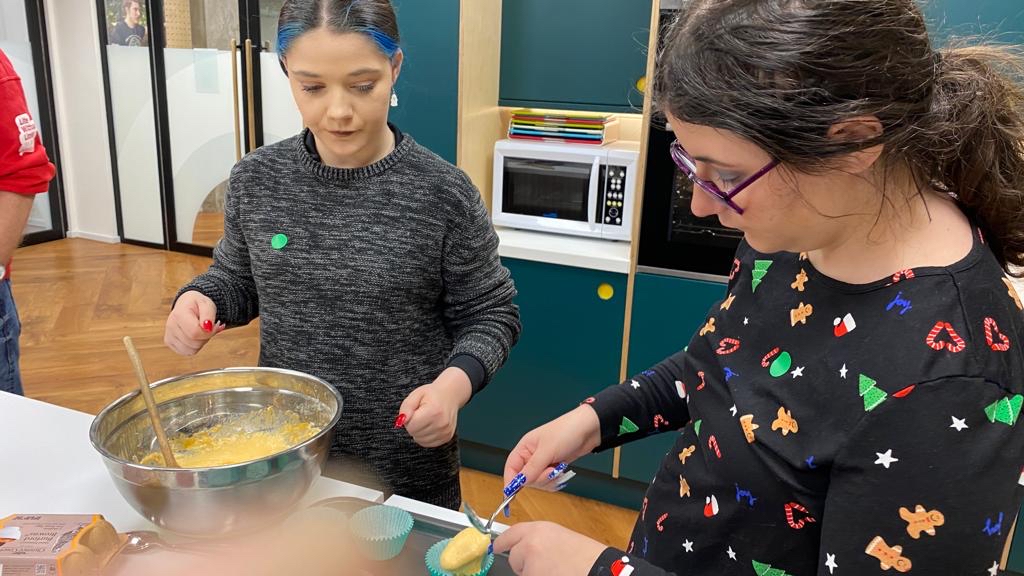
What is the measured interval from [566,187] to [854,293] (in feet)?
5.84

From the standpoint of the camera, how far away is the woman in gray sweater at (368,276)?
47.5 inches

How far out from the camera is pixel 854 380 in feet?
2.24

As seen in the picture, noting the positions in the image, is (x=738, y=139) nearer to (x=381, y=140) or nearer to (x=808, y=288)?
(x=808, y=288)

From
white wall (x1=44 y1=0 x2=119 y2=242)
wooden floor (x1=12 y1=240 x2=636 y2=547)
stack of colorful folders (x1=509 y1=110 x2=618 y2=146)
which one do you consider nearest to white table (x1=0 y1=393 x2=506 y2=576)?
wooden floor (x1=12 y1=240 x2=636 y2=547)

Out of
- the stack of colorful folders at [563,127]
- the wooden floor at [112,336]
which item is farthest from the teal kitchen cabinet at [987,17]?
the wooden floor at [112,336]

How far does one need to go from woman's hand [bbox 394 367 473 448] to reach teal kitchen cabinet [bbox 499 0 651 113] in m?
1.43

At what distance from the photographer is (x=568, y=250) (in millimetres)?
2363

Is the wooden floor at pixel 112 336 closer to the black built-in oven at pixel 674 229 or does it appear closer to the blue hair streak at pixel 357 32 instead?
the black built-in oven at pixel 674 229

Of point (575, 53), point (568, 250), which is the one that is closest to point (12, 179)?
point (568, 250)

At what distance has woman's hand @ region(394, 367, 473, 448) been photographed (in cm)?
103

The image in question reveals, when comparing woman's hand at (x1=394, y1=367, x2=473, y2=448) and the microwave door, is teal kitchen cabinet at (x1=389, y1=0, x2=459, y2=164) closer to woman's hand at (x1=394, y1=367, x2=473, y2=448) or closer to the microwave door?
the microwave door

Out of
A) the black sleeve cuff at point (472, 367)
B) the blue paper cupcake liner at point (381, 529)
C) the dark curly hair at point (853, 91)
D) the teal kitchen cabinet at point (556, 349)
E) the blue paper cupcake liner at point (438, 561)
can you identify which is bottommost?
the teal kitchen cabinet at point (556, 349)

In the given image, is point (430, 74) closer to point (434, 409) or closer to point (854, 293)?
point (434, 409)

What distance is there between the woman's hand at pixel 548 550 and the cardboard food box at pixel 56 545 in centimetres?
43
